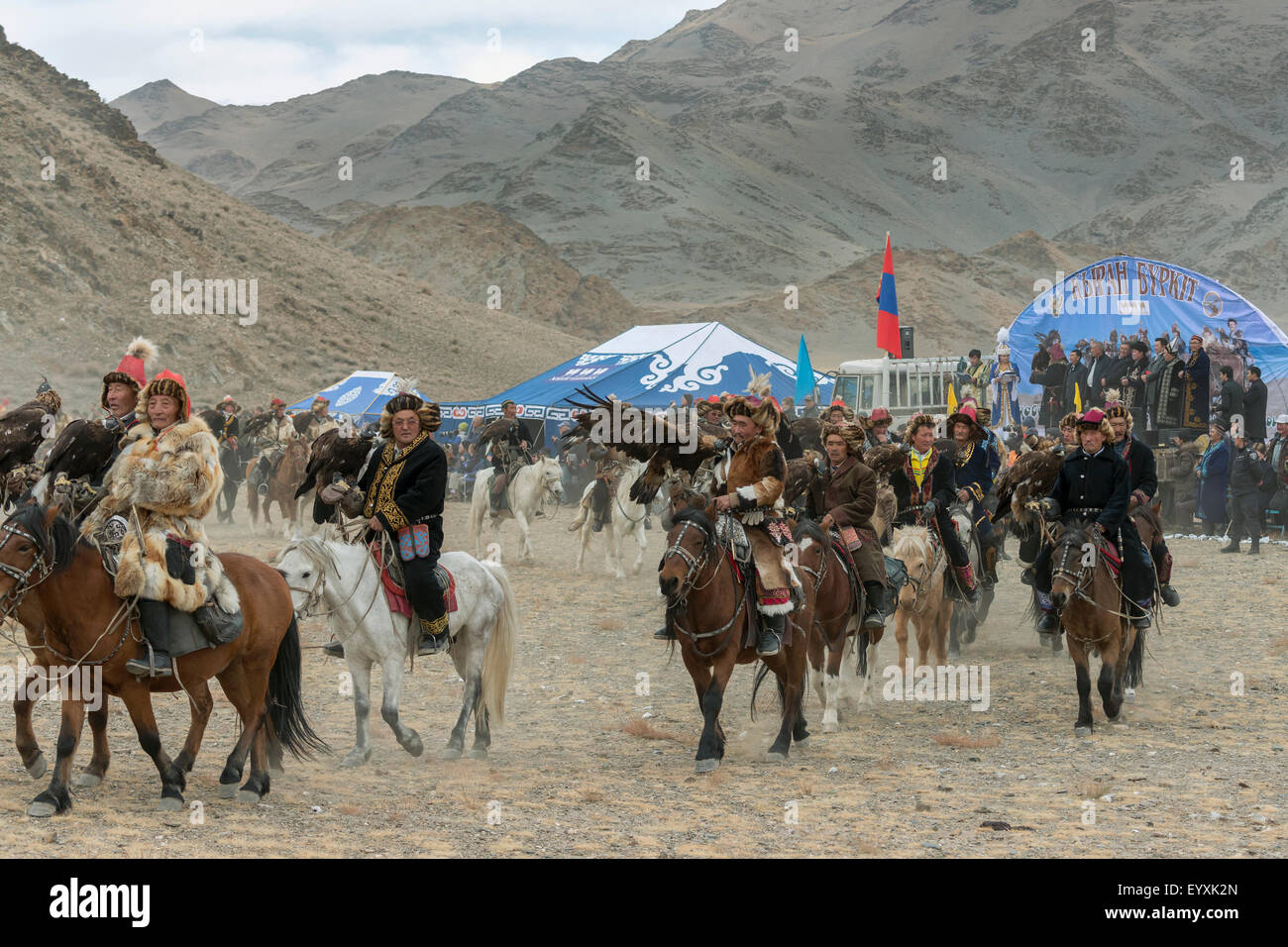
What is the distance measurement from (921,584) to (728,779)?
3518 mm

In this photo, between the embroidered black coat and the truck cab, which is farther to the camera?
the truck cab

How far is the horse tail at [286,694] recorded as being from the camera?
8547 millimetres

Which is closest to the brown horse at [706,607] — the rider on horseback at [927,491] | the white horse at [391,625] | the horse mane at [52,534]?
the white horse at [391,625]

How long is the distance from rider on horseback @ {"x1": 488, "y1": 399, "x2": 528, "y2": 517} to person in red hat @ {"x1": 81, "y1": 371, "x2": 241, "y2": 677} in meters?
13.2

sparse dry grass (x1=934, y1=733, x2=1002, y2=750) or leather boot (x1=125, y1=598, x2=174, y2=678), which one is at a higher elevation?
leather boot (x1=125, y1=598, x2=174, y2=678)

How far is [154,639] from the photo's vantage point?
768 centimetres

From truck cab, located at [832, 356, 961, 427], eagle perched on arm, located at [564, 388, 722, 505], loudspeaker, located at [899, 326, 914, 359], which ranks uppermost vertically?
loudspeaker, located at [899, 326, 914, 359]

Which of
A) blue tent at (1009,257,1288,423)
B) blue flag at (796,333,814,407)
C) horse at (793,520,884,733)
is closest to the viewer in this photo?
horse at (793,520,884,733)

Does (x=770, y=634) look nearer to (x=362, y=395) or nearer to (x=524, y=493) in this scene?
(x=524, y=493)

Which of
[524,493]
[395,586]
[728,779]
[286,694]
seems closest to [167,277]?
[524,493]

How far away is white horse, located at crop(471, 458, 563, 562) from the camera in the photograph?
2108 centimetres

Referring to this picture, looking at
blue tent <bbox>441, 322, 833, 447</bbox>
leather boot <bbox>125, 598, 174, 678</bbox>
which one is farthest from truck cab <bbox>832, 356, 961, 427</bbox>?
leather boot <bbox>125, 598, 174, 678</bbox>

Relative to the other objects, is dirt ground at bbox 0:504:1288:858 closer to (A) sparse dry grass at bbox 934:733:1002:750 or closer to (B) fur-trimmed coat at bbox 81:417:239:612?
(A) sparse dry grass at bbox 934:733:1002:750

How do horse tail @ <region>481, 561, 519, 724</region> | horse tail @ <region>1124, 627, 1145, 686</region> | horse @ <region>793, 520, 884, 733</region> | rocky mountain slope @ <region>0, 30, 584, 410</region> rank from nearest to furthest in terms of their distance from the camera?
1. horse tail @ <region>481, 561, 519, 724</region>
2. horse @ <region>793, 520, 884, 733</region>
3. horse tail @ <region>1124, 627, 1145, 686</region>
4. rocky mountain slope @ <region>0, 30, 584, 410</region>
